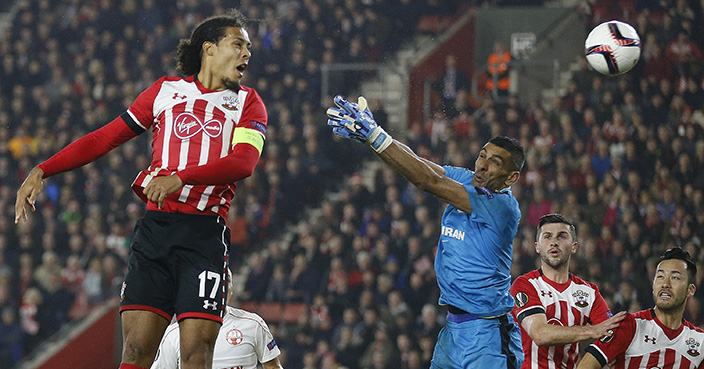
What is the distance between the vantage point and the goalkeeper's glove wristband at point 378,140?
455cm

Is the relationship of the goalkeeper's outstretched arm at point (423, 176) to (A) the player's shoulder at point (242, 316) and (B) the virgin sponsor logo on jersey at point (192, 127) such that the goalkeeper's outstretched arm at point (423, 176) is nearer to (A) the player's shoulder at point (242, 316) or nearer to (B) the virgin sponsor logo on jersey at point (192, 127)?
(B) the virgin sponsor logo on jersey at point (192, 127)

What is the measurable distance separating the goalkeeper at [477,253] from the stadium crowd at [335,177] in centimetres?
533

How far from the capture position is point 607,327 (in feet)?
16.8

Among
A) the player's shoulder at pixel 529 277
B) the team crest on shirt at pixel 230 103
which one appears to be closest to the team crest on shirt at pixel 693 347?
the player's shoulder at pixel 529 277

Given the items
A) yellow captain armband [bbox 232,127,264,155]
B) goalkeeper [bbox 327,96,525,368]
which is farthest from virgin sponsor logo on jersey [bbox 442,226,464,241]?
yellow captain armband [bbox 232,127,264,155]

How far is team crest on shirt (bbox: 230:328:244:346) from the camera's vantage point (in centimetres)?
560

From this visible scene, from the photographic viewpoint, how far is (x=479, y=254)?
4.82 metres

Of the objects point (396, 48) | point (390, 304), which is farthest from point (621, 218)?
point (396, 48)

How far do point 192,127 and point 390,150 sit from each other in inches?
43.0

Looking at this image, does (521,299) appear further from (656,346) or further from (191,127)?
(191,127)

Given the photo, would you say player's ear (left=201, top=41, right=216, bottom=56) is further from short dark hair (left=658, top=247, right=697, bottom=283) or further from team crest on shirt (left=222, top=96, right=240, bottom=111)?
A: short dark hair (left=658, top=247, right=697, bottom=283)

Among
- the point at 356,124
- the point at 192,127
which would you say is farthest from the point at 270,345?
the point at 192,127

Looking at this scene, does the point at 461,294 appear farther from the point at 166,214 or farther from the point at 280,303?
the point at 280,303

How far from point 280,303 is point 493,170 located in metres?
7.12
